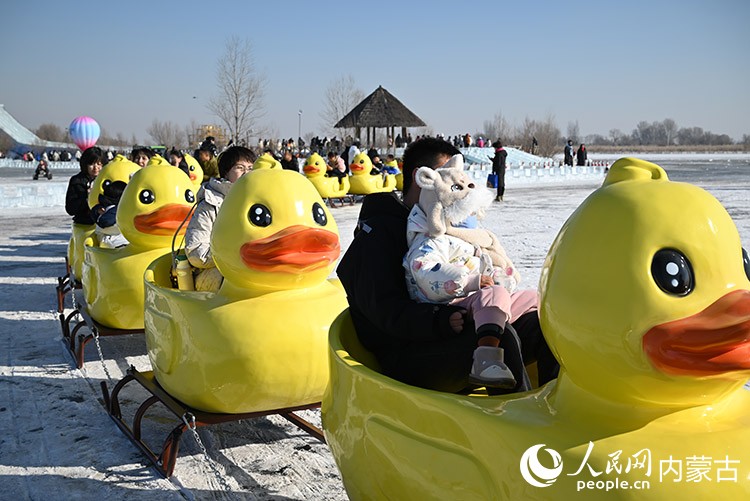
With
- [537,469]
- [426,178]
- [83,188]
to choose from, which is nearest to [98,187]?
[83,188]

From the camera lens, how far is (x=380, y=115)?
31422 millimetres

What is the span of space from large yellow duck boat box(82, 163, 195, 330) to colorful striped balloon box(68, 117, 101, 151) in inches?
796

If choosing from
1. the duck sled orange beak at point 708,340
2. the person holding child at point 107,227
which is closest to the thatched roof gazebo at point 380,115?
the person holding child at point 107,227

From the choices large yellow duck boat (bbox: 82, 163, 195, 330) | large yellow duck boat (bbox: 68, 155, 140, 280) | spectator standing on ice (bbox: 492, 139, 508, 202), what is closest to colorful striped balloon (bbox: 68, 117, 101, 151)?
spectator standing on ice (bbox: 492, 139, 508, 202)

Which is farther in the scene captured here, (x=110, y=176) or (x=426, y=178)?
(x=110, y=176)

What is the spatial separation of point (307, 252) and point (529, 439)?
1.77 metres

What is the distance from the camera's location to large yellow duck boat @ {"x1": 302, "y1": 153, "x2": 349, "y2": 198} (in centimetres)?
1556

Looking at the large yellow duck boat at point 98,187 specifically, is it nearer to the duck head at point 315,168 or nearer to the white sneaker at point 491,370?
the white sneaker at point 491,370

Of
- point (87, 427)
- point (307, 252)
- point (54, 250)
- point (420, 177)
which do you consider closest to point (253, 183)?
point (307, 252)

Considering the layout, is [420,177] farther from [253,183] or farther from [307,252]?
[253,183]

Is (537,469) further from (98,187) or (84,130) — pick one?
(84,130)

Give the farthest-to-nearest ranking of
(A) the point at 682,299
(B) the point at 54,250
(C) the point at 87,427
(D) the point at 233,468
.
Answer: (B) the point at 54,250 < (C) the point at 87,427 < (D) the point at 233,468 < (A) the point at 682,299

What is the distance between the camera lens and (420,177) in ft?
8.08

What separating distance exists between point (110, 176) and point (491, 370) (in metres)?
5.25
